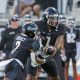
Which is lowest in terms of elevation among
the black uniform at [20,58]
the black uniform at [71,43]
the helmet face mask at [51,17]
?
the black uniform at [71,43]

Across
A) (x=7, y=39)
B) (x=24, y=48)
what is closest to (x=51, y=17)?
(x=24, y=48)

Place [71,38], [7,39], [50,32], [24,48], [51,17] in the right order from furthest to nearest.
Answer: [71,38]
[7,39]
[50,32]
[51,17]
[24,48]

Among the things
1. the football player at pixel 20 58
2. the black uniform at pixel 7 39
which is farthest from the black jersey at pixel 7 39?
the football player at pixel 20 58

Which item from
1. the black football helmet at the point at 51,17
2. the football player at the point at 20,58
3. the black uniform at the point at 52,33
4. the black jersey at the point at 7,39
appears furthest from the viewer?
the black jersey at the point at 7,39

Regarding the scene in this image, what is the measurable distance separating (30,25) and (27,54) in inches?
16.3

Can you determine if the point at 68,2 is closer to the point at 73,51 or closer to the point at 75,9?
the point at 75,9

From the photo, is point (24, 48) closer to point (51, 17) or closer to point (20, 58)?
point (20, 58)

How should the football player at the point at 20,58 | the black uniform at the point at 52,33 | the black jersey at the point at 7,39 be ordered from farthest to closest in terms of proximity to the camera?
1. the black jersey at the point at 7,39
2. the black uniform at the point at 52,33
3. the football player at the point at 20,58

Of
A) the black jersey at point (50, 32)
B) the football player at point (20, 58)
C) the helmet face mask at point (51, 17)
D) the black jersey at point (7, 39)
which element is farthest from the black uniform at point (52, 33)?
the black jersey at point (7, 39)

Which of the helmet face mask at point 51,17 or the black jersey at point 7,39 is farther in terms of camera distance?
the black jersey at point 7,39

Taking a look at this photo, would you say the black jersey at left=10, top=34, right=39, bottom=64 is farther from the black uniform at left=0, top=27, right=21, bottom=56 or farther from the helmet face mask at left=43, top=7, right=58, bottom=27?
the black uniform at left=0, top=27, right=21, bottom=56

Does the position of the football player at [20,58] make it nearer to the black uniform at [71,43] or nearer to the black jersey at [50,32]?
the black jersey at [50,32]

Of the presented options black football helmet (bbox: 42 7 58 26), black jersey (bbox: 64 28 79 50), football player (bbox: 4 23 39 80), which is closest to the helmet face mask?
black football helmet (bbox: 42 7 58 26)

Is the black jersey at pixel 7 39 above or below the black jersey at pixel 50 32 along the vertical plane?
below
